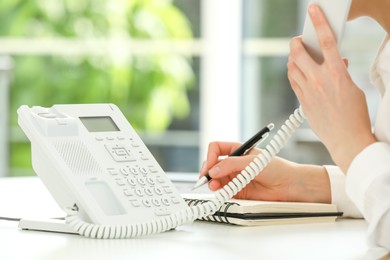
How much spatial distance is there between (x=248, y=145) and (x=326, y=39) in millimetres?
367

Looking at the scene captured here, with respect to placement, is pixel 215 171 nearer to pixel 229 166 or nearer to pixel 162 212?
pixel 229 166

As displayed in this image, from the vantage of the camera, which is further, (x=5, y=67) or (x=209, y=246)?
(x=5, y=67)

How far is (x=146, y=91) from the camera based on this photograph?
5887 millimetres

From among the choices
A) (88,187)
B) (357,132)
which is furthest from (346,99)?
(88,187)

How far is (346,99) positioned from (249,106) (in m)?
3.84

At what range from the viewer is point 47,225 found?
1453mm

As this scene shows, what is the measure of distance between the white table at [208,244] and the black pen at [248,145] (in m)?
0.12

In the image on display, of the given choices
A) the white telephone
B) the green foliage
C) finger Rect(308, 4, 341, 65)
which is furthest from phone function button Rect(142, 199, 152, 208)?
the green foliage

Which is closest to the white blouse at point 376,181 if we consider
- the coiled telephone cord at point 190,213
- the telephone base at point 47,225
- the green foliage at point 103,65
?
the coiled telephone cord at point 190,213

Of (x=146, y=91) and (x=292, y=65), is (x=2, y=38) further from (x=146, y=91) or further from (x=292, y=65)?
(x=292, y=65)

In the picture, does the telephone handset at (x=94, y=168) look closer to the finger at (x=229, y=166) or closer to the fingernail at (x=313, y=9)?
the finger at (x=229, y=166)

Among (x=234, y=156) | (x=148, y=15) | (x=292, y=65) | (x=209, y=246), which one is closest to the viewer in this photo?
(x=209, y=246)

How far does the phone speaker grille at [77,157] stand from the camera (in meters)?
1.42

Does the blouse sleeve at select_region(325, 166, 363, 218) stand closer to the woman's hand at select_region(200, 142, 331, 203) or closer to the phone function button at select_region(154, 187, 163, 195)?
the woman's hand at select_region(200, 142, 331, 203)
